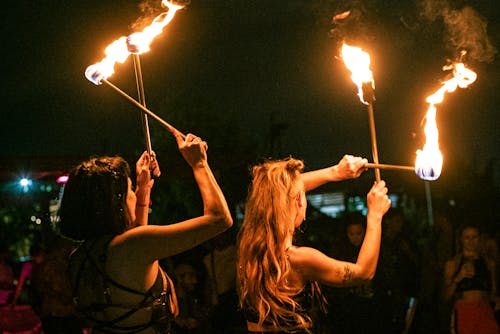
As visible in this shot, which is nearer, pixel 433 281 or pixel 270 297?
pixel 270 297

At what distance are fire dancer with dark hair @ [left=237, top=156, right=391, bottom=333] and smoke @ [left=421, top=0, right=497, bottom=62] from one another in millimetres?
1855

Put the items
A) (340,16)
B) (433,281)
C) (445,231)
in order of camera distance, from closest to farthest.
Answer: (340,16), (433,281), (445,231)

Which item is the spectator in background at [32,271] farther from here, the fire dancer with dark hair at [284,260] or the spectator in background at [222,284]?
the fire dancer with dark hair at [284,260]

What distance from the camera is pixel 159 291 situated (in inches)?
106

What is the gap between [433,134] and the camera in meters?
3.72

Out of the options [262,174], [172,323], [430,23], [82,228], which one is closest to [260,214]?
[262,174]

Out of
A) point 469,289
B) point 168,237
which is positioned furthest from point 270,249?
point 469,289

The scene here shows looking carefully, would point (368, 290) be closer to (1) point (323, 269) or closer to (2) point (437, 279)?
(2) point (437, 279)

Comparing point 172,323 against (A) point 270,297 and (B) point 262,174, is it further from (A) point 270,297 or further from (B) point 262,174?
(B) point 262,174

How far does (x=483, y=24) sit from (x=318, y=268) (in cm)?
310

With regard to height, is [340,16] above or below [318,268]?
above

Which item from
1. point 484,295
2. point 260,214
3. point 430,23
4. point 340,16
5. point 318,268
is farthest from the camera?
point 484,295

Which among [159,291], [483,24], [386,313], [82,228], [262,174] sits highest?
[483,24]

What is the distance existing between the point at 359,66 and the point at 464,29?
5.10ft
